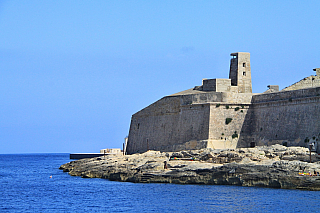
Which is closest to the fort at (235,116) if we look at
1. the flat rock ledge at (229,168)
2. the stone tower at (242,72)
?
the stone tower at (242,72)

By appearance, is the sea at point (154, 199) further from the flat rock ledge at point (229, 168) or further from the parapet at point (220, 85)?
the parapet at point (220, 85)

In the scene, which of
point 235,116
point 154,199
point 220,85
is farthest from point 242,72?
point 154,199

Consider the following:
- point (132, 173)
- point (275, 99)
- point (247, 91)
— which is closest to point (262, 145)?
point (275, 99)

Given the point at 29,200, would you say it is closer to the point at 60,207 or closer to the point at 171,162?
the point at 60,207

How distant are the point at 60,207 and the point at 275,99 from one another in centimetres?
1796

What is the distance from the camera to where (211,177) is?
2958 centimetres

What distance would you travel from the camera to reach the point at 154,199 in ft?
87.9

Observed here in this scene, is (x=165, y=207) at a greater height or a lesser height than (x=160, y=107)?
lesser

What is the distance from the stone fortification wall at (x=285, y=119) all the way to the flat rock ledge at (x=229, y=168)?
79.5 inches

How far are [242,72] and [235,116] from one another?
569 centimetres

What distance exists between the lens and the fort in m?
33.9

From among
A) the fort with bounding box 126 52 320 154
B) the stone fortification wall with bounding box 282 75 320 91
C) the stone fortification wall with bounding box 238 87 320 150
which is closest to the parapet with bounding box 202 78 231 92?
the fort with bounding box 126 52 320 154

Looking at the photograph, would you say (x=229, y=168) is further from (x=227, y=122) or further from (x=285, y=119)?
(x=227, y=122)

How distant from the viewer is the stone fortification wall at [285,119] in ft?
108
